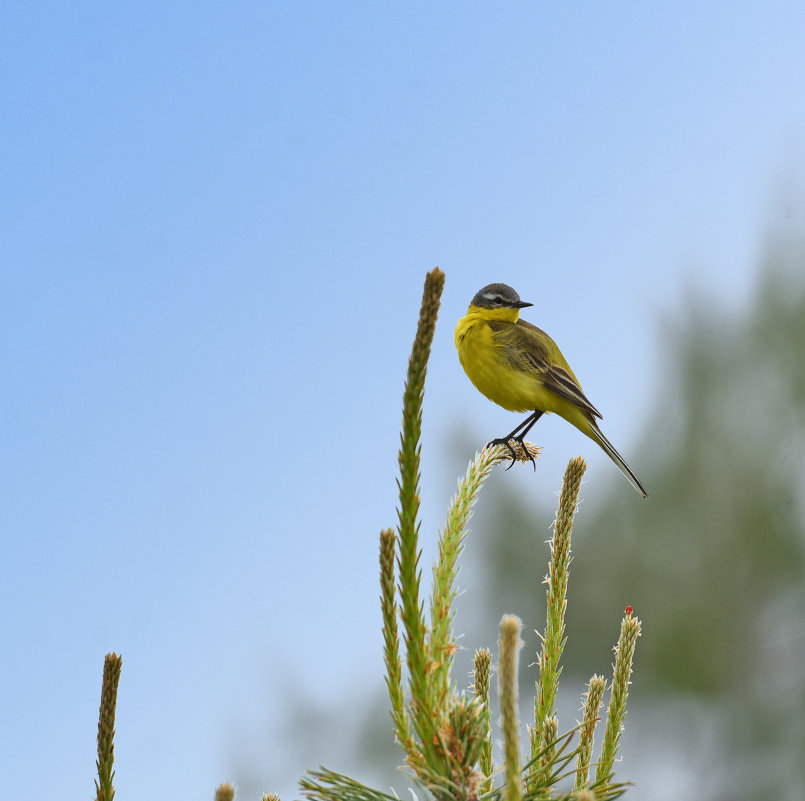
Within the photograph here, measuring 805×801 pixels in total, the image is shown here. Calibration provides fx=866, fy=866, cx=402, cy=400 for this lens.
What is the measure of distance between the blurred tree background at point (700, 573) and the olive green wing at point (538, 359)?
13.6 metres

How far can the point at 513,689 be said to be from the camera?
1460 mm

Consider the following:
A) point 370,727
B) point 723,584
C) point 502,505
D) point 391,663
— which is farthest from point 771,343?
point 391,663

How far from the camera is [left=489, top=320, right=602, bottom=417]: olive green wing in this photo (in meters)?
6.13

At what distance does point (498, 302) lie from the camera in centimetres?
676

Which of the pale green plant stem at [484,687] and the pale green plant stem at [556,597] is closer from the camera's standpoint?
the pale green plant stem at [484,687]

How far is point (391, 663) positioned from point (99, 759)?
633 mm

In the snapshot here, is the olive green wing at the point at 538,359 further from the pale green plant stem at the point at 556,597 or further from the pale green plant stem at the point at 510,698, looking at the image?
the pale green plant stem at the point at 510,698

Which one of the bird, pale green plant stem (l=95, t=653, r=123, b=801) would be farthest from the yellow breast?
pale green plant stem (l=95, t=653, r=123, b=801)

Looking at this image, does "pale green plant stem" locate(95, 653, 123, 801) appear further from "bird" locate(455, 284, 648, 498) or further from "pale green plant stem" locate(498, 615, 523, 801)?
"bird" locate(455, 284, 648, 498)

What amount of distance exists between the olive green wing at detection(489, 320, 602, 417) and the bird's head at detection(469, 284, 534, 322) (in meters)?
0.25

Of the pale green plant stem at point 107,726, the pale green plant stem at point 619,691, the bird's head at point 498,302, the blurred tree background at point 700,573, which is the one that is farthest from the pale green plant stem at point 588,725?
the blurred tree background at point 700,573

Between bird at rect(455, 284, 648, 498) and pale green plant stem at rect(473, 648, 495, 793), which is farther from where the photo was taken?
bird at rect(455, 284, 648, 498)

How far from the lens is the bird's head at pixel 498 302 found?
674cm

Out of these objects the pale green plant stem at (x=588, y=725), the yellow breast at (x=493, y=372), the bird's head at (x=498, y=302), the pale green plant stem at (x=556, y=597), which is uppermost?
the bird's head at (x=498, y=302)
